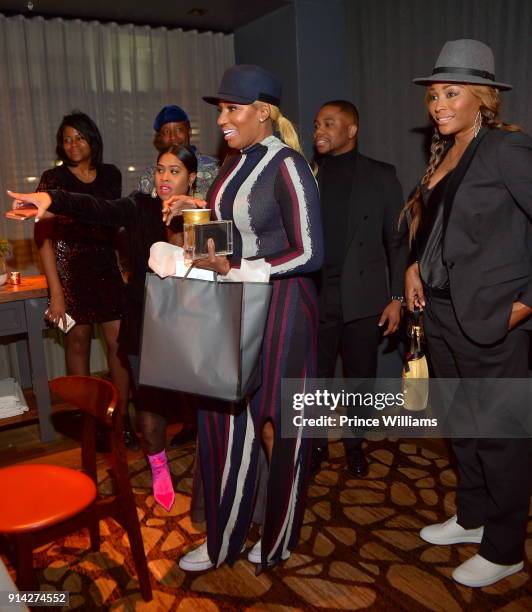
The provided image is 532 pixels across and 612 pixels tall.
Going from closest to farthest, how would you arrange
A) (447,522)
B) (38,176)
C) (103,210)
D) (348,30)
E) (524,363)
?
1. (524,363)
2. (103,210)
3. (447,522)
4. (348,30)
5. (38,176)

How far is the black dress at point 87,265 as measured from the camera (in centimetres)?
342

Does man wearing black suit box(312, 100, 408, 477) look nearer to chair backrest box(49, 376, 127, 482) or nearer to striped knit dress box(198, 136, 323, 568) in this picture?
striped knit dress box(198, 136, 323, 568)

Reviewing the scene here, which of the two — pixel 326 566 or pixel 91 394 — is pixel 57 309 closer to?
pixel 91 394

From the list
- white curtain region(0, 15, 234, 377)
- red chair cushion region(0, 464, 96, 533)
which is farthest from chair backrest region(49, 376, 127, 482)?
white curtain region(0, 15, 234, 377)

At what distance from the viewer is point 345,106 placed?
2998 mm

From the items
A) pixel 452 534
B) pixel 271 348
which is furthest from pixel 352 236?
pixel 452 534

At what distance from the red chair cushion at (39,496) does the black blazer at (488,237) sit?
1319mm

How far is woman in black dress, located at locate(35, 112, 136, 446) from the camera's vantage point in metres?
3.37

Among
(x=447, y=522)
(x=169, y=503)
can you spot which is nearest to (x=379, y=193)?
(x=447, y=522)

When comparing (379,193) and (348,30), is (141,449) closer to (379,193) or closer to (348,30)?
(379,193)

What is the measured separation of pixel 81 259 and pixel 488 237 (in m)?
2.28

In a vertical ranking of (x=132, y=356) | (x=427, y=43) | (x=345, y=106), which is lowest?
(x=132, y=356)

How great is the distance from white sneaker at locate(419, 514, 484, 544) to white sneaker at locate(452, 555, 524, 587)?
21cm

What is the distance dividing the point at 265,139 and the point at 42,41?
2.68 meters
